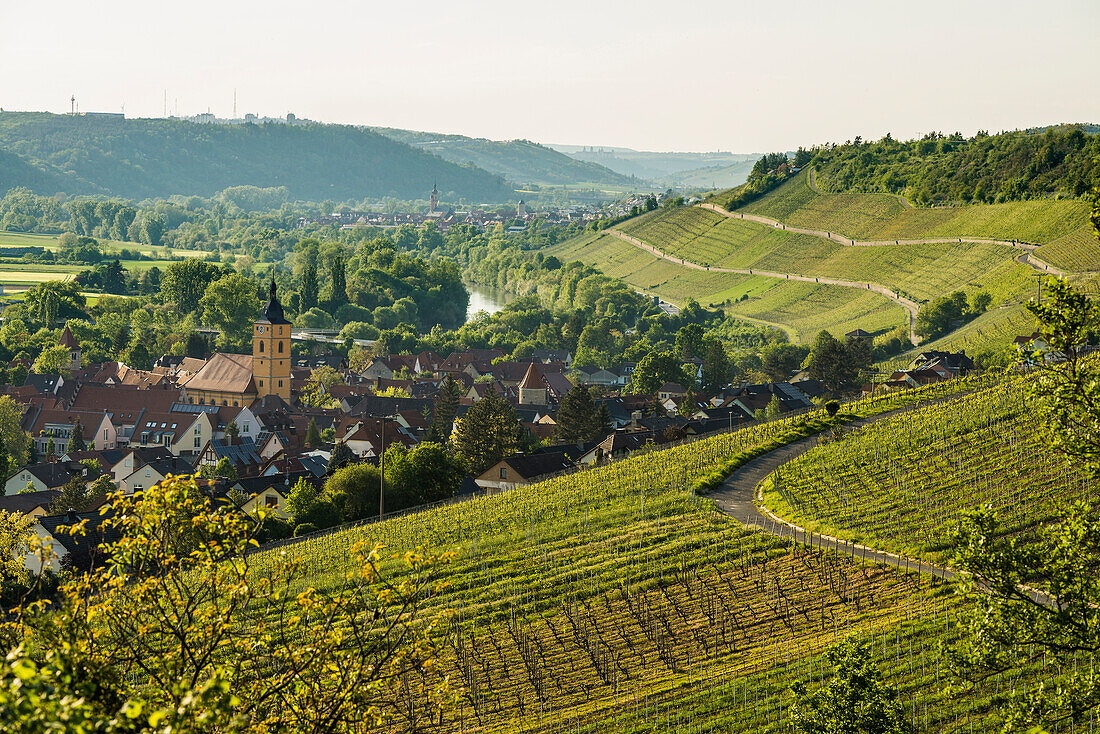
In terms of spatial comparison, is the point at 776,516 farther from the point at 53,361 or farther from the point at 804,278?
the point at 804,278

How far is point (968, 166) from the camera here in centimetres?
13888

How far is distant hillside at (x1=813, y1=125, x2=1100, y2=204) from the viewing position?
12019 centimetres

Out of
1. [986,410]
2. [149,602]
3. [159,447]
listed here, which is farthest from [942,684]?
[159,447]

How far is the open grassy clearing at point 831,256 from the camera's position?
351 ft

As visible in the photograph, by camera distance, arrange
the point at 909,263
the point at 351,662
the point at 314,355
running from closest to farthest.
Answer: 1. the point at 351,662
2. the point at 314,355
3. the point at 909,263

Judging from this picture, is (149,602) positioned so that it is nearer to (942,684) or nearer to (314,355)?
(942,684)

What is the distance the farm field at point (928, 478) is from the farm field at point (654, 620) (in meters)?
2.24

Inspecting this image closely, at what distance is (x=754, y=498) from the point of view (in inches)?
1499

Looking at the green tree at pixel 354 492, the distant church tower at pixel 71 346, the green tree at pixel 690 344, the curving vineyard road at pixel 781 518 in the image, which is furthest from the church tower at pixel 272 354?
the curving vineyard road at pixel 781 518

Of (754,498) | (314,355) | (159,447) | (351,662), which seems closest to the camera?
(351,662)

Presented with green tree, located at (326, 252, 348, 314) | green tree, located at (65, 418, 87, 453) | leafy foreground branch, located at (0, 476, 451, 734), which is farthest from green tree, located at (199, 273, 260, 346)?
leafy foreground branch, located at (0, 476, 451, 734)

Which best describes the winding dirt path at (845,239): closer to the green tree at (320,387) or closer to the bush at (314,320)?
the bush at (314,320)

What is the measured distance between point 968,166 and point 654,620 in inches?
4861

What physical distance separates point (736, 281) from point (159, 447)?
84797 millimetres
